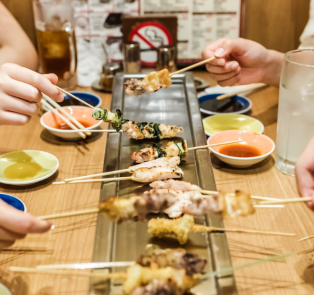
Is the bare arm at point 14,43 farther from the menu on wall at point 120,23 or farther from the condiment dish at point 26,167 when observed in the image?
the condiment dish at point 26,167

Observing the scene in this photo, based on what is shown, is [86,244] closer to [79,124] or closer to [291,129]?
[79,124]

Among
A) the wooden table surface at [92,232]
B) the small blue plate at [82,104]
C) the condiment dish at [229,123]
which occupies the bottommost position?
the wooden table surface at [92,232]

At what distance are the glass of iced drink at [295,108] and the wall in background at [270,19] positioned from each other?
168 centimetres

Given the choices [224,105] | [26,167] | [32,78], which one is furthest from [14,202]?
[224,105]

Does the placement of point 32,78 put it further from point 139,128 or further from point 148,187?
point 148,187

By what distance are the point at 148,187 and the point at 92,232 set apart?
0.33m

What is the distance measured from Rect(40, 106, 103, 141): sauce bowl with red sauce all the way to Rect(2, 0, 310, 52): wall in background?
5.01 ft

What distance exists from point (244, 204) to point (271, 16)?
2.73 m

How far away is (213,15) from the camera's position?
11.2 feet

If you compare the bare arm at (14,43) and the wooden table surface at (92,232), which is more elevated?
the bare arm at (14,43)

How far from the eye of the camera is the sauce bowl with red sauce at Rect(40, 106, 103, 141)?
2.19 meters

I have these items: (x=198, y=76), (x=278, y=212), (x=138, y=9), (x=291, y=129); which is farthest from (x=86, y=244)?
(x=138, y=9)

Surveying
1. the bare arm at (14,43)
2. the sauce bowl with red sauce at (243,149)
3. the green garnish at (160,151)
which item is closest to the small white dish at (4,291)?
the green garnish at (160,151)

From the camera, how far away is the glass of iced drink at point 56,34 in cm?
297
